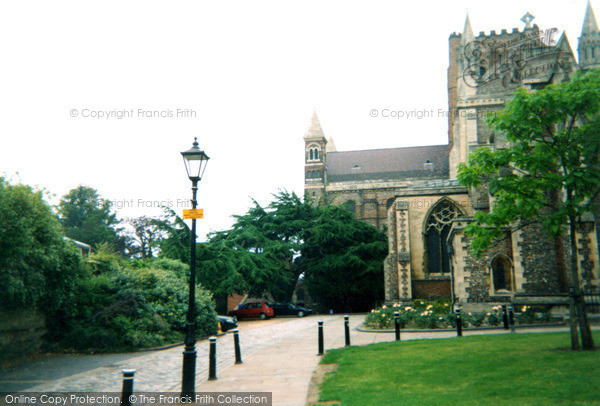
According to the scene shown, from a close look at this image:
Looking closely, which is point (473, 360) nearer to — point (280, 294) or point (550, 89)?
point (550, 89)

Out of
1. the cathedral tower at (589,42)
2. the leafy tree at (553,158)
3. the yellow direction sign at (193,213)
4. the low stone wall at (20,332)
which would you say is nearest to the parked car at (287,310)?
the low stone wall at (20,332)

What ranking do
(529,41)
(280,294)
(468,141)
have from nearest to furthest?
(280,294), (468,141), (529,41)

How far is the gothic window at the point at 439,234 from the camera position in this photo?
29.2 metres

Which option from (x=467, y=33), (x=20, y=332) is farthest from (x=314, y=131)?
(x=20, y=332)

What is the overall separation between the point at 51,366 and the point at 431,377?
9.71 m

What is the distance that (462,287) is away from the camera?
2233 cm

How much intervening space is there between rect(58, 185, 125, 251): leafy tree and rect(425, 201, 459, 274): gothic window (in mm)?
42973

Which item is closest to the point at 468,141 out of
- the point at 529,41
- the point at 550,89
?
the point at 529,41

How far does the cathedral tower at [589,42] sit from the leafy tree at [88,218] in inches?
2236

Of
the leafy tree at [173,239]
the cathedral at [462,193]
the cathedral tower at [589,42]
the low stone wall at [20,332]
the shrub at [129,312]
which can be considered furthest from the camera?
the cathedral tower at [589,42]

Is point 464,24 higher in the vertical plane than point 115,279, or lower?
higher

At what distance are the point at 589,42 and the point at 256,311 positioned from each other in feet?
141

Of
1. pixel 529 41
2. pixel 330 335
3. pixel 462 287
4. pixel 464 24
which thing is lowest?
pixel 330 335

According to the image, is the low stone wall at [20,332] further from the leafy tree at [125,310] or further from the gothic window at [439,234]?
the gothic window at [439,234]
